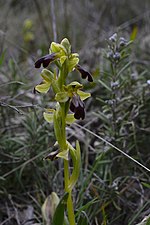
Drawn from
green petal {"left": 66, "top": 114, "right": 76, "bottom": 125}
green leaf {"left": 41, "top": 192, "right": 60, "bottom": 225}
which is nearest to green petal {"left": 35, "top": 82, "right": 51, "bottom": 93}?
green petal {"left": 66, "top": 114, "right": 76, "bottom": 125}

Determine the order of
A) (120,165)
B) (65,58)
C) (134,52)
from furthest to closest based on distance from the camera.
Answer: (134,52)
(120,165)
(65,58)

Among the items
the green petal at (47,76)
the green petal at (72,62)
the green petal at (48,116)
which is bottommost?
the green petal at (48,116)

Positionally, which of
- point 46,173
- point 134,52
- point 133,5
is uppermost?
point 133,5

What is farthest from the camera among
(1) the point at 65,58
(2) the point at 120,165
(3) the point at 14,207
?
(2) the point at 120,165

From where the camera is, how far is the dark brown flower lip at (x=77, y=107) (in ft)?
3.44

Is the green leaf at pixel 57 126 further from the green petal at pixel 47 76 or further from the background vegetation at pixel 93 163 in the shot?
the background vegetation at pixel 93 163

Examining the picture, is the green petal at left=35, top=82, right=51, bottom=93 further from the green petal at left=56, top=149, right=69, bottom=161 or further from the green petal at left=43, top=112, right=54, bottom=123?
the green petal at left=56, top=149, right=69, bottom=161

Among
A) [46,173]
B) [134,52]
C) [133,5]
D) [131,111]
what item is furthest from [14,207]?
[133,5]

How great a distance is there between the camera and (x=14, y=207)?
151 cm

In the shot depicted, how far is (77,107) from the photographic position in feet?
3.44

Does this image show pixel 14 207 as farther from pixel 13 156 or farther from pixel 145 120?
pixel 145 120

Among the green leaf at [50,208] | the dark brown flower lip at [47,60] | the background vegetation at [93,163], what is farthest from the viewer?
the background vegetation at [93,163]

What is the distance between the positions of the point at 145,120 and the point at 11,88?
0.71 meters

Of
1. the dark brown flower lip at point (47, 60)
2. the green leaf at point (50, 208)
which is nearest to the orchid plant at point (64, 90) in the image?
the dark brown flower lip at point (47, 60)
